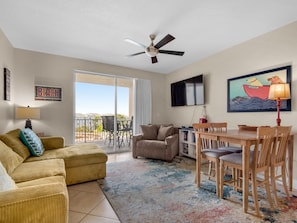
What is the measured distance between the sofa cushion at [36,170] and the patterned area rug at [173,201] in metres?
0.75

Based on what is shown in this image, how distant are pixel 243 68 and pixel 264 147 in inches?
73.8

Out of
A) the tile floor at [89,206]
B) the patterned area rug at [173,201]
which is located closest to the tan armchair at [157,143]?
the patterned area rug at [173,201]

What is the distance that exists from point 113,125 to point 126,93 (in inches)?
41.0

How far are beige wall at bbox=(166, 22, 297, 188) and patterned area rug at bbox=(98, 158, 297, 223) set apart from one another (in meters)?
1.21

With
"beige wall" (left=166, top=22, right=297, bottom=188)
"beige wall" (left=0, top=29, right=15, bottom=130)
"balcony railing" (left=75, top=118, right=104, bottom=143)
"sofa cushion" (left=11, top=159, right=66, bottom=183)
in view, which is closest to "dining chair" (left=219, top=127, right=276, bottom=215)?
"beige wall" (left=166, top=22, right=297, bottom=188)

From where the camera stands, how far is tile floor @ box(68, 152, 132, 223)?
1.75 m

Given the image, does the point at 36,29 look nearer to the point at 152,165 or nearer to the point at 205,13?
the point at 205,13

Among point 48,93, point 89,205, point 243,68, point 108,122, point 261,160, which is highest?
point 243,68

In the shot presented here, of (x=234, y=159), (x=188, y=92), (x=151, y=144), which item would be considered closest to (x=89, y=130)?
(x=151, y=144)

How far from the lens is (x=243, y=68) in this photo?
126 inches

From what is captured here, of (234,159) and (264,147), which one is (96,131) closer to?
(234,159)

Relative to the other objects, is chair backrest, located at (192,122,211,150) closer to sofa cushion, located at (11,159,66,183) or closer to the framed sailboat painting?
the framed sailboat painting

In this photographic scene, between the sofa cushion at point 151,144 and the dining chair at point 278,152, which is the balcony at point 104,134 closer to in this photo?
the sofa cushion at point 151,144

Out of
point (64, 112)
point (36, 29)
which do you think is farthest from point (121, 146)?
point (36, 29)
